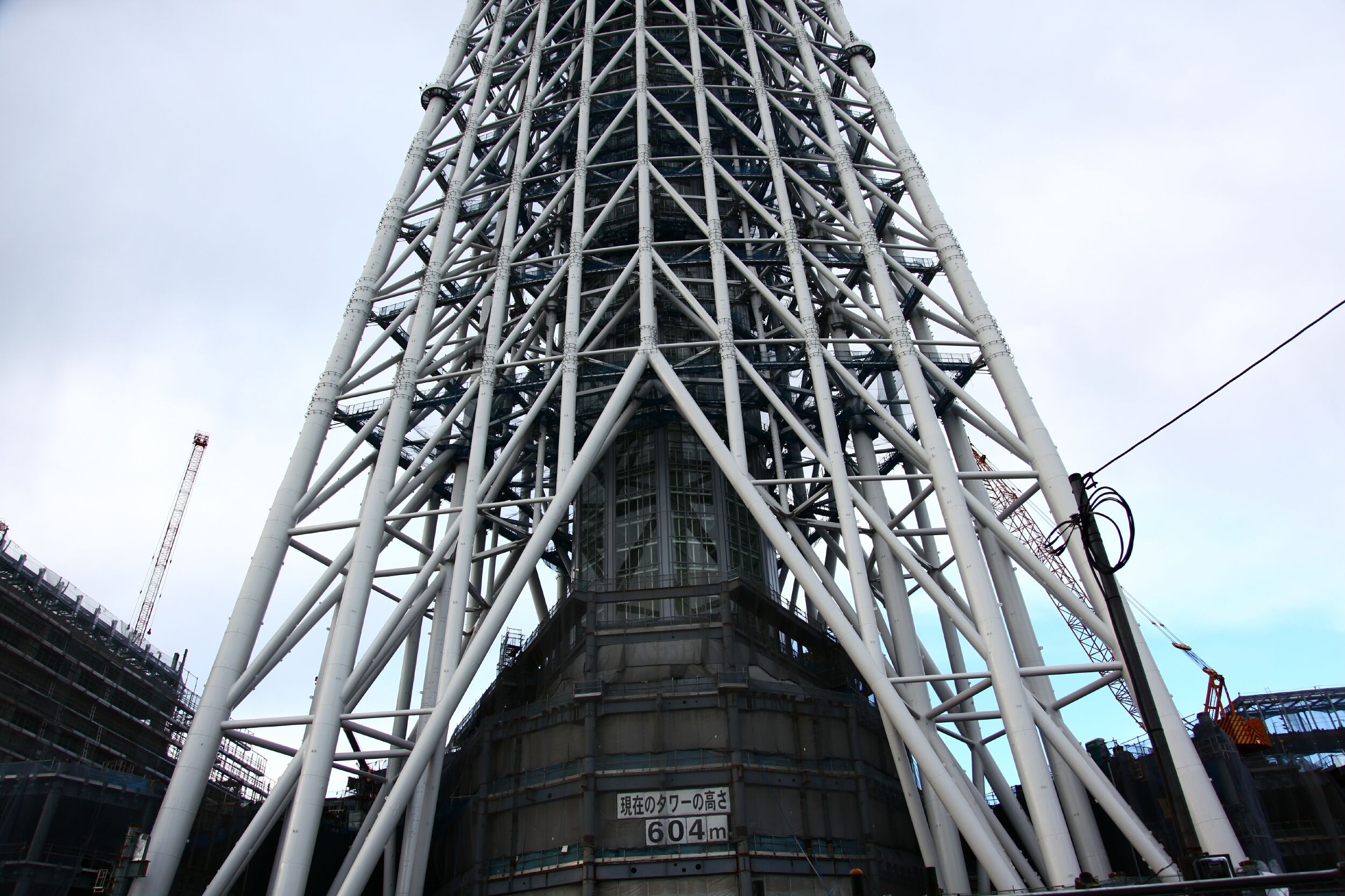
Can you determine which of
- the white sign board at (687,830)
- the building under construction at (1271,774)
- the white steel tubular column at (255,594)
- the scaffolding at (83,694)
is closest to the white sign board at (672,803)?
the white sign board at (687,830)

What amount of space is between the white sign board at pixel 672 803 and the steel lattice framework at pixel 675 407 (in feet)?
18.7

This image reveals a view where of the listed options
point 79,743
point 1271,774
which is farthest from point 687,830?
point 79,743

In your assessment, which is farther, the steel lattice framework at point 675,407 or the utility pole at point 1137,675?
the steel lattice framework at point 675,407

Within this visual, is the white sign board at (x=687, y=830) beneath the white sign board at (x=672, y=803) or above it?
beneath

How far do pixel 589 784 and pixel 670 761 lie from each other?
8.64 feet

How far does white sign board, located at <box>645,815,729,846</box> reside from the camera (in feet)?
93.2

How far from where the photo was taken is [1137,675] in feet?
53.8

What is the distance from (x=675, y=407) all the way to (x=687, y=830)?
16.6 metres

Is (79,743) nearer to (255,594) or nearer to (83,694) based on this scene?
(83,694)

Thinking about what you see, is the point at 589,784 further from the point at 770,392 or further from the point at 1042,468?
the point at 1042,468

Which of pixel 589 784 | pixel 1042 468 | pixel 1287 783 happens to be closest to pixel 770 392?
pixel 1042 468

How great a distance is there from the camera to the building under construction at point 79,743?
32.1m

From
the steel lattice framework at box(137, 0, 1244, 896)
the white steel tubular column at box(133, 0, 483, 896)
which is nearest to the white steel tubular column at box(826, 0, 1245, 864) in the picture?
the steel lattice framework at box(137, 0, 1244, 896)

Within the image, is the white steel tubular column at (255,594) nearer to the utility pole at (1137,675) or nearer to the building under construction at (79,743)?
the building under construction at (79,743)
